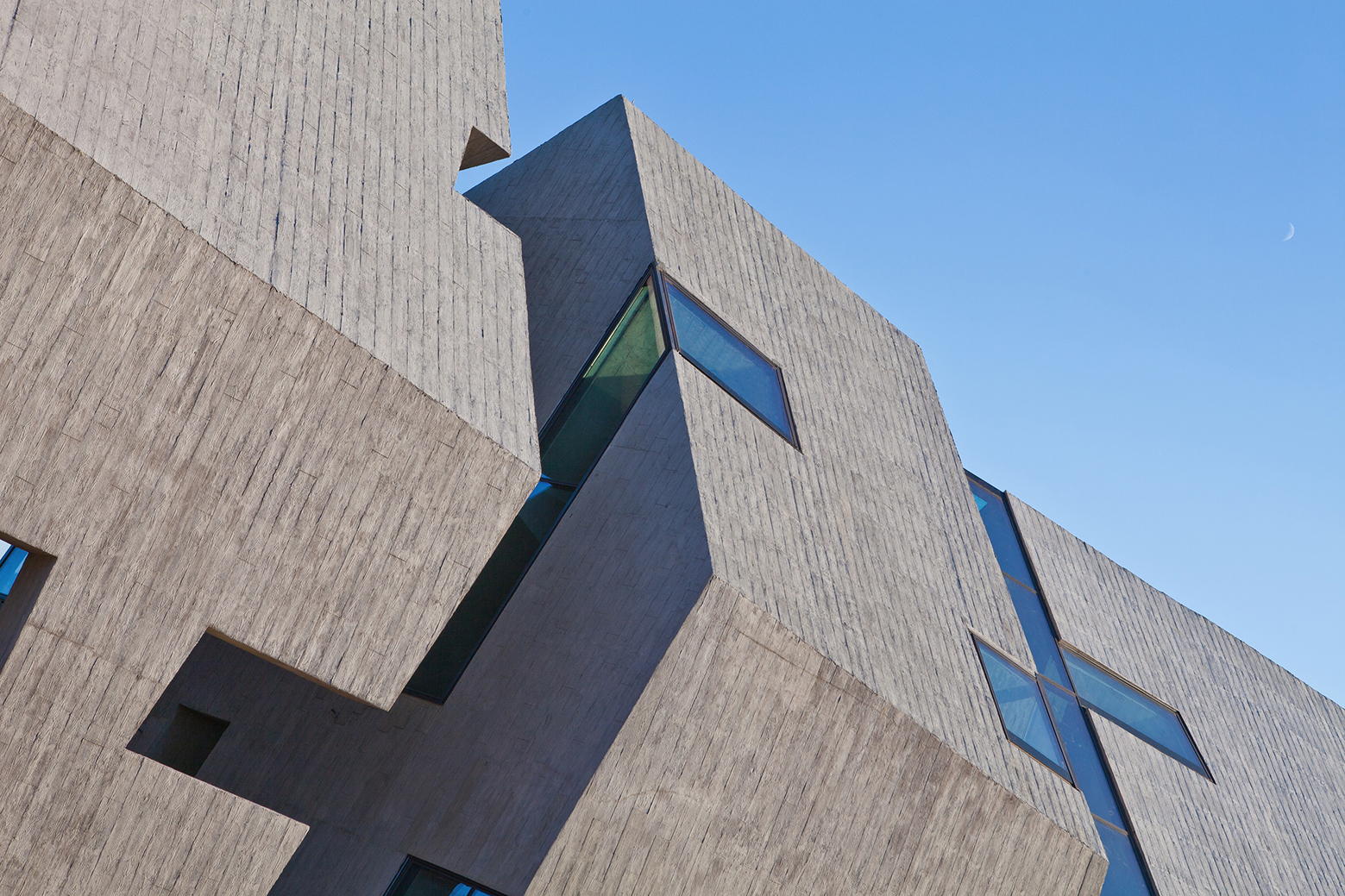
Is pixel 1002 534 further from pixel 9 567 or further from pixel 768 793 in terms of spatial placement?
pixel 9 567

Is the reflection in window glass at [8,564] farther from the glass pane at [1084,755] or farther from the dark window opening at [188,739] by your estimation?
the glass pane at [1084,755]

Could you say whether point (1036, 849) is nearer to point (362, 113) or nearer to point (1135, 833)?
point (1135, 833)

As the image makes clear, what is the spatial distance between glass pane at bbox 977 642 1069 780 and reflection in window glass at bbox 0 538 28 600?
8.63 m

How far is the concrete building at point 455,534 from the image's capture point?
5949mm

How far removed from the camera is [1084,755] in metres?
12.0

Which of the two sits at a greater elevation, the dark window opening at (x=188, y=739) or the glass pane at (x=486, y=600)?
the glass pane at (x=486, y=600)

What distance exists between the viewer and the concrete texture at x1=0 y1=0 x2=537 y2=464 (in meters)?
5.96

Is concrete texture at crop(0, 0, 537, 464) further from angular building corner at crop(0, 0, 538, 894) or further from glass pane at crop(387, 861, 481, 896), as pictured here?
glass pane at crop(387, 861, 481, 896)

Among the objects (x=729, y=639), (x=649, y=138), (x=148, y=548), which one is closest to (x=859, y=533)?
(x=729, y=639)

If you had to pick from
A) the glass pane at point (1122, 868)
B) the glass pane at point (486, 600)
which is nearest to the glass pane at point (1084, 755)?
the glass pane at point (1122, 868)

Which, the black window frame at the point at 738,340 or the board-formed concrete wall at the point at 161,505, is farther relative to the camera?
the black window frame at the point at 738,340

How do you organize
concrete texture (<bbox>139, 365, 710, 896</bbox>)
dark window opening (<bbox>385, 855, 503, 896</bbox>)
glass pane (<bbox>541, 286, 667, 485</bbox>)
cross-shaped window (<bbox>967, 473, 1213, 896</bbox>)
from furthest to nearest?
cross-shaped window (<bbox>967, 473, 1213, 896</bbox>), glass pane (<bbox>541, 286, 667, 485</bbox>), dark window opening (<bbox>385, 855, 503, 896</bbox>), concrete texture (<bbox>139, 365, 710, 896</bbox>)

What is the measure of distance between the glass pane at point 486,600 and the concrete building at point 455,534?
35mm

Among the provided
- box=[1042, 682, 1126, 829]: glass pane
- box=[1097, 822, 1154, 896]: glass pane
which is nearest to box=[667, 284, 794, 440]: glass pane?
box=[1042, 682, 1126, 829]: glass pane
